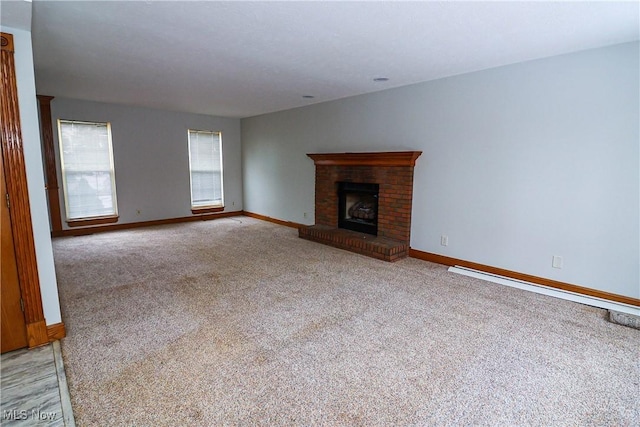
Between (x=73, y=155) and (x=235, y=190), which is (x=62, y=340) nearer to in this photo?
(x=73, y=155)

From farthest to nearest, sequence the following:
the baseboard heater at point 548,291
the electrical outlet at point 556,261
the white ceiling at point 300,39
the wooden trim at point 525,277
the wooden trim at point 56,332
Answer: the electrical outlet at point 556,261 < the wooden trim at point 525,277 < the baseboard heater at point 548,291 < the wooden trim at point 56,332 < the white ceiling at point 300,39

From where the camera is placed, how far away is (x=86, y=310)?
2785 millimetres

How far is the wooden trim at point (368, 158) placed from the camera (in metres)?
4.27

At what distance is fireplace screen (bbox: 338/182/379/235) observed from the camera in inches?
198

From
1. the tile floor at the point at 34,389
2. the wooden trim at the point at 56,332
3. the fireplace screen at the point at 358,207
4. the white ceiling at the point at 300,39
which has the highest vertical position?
the white ceiling at the point at 300,39

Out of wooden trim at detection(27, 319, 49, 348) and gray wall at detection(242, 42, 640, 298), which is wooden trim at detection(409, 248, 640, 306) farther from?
wooden trim at detection(27, 319, 49, 348)

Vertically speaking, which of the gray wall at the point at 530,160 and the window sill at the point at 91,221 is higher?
the gray wall at the point at 530,160

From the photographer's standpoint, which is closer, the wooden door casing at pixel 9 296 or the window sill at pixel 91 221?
the wooden door casing at pixel 9 296

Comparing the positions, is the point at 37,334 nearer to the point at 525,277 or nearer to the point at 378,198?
the point at 378,198

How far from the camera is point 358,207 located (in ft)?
17.5

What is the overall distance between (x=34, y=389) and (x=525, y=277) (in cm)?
428

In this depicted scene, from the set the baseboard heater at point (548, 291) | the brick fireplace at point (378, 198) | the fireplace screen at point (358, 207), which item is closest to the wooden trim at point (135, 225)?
the brick fireplace at point (378, 198)

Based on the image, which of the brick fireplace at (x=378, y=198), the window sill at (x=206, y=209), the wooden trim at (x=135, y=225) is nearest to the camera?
the brick fireplace at (x=378, y=198)

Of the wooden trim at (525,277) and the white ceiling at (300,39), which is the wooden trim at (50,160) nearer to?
the white ceiling at (300,39)
